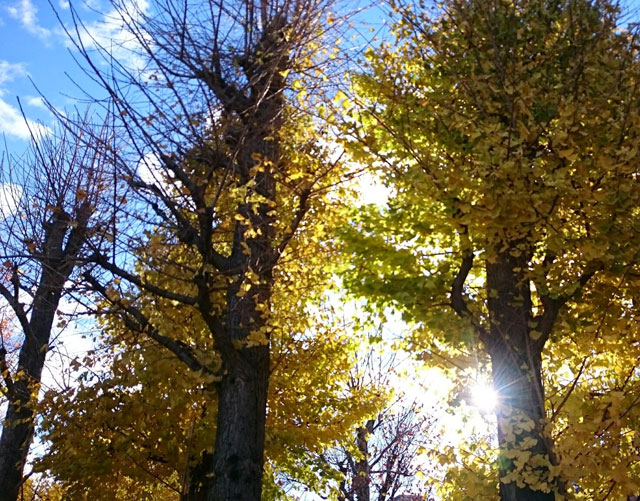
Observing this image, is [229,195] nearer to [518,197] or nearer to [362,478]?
[518,197]

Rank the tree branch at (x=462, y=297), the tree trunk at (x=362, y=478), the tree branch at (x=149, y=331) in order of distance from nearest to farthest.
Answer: the tree branch at (x=149, y=331)
the tree branch at (x=462, y=297)
the tree trunk at (x=362, y=478)

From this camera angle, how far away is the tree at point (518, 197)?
16.4ft

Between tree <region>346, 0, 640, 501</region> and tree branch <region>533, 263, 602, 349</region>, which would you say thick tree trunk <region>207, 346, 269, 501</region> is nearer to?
tree <region>346, 0, 640, 501</region>

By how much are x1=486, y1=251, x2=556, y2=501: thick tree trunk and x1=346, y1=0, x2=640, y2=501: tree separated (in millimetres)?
17

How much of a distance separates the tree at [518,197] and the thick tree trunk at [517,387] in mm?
17

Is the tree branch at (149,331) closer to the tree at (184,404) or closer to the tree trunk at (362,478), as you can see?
the tree at (184,404)

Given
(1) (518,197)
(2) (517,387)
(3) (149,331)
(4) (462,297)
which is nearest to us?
(1) (518,197)

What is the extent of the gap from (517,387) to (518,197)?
6.27ft

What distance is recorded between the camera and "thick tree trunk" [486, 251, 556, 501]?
498 centimetres

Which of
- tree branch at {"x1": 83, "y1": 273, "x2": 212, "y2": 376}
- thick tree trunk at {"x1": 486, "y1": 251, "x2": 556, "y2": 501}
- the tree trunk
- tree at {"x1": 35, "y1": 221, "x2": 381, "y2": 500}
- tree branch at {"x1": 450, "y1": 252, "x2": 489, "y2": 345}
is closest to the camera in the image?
thick tree trunk at {"x1": 486, "y1": 251, "x2": 556, "y2": 501}

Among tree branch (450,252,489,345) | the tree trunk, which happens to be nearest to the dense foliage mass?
tree branch (450,252,489,345)

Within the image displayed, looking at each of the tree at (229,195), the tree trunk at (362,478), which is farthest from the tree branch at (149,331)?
the tree trunk at (362,478)

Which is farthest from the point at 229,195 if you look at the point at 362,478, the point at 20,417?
the point at 362,478

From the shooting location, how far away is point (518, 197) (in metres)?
4.84
